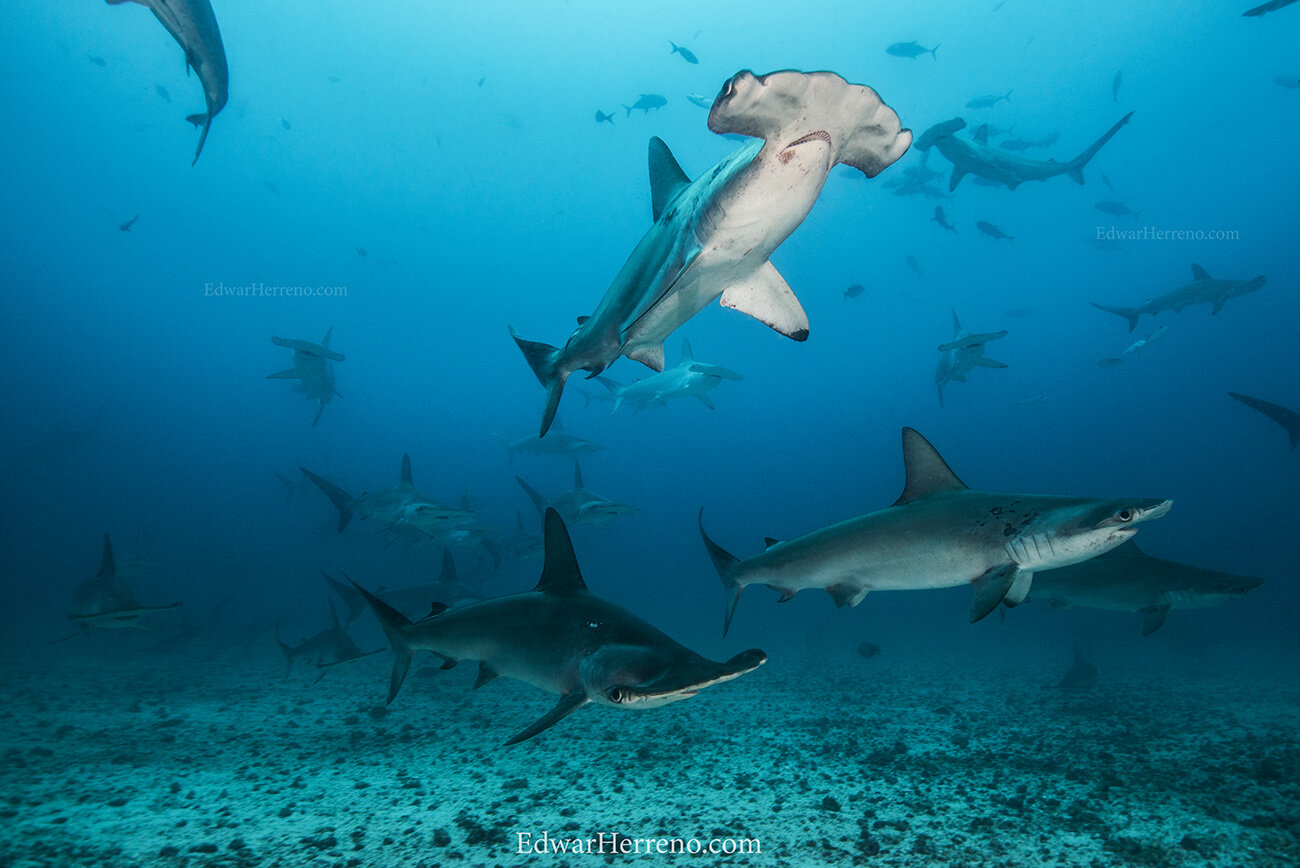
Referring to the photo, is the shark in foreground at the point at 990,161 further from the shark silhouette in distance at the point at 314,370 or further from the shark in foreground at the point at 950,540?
the shark silhouette in distance at the point at 314,370

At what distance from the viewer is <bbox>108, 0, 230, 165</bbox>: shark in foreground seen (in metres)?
5.05

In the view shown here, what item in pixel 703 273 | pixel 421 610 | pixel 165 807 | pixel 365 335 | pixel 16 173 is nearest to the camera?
pixel 703 273

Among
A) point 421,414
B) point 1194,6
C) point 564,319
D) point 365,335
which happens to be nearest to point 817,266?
point 1194,6

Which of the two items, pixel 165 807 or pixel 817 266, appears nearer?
pixel 165 807

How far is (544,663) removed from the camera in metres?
3.43

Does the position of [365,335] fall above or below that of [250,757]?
above

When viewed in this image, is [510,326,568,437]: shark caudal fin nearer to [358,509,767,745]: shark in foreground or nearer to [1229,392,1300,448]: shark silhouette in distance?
[358,509,767,745]: shark in foreground

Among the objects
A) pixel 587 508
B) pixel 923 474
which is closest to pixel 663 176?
pixel 923 474

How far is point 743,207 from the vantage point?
255cm

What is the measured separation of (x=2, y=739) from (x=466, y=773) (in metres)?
6.03

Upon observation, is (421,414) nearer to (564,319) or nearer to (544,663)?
(564,319)

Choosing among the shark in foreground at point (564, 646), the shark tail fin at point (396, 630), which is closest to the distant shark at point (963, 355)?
the shark in foreground at point (564, 646)

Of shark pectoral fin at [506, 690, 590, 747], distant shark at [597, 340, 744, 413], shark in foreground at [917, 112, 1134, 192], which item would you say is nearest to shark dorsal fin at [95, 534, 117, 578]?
shark pectoral fin at [506, 690, 590, 747]

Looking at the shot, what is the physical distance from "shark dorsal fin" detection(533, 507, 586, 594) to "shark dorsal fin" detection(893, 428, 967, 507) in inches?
102
